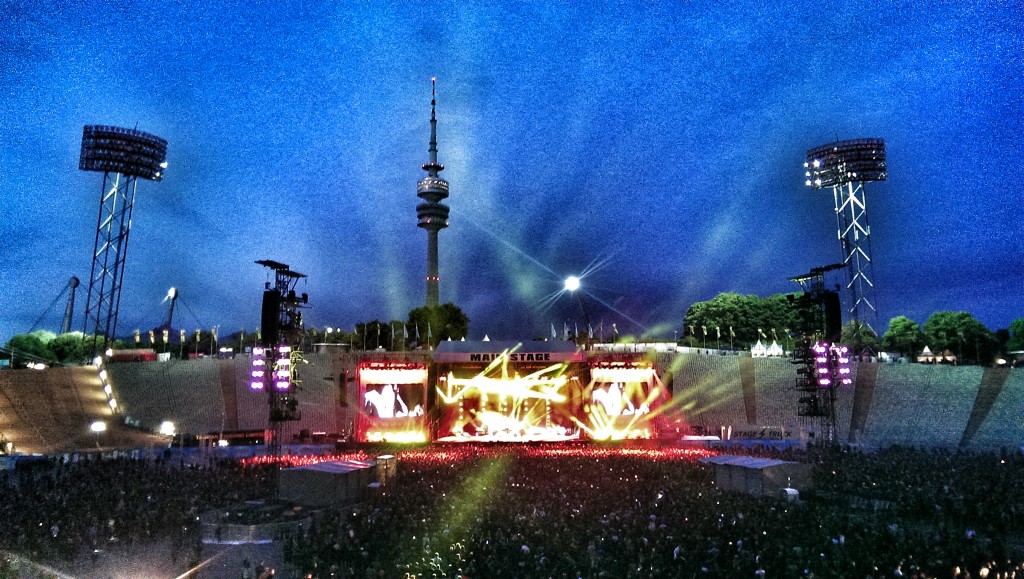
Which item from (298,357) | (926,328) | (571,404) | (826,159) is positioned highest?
(826,159)

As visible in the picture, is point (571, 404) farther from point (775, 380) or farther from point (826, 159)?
point (826, 159)

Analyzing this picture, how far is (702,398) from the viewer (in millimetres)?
44219

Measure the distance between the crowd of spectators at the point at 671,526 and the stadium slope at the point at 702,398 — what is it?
2154cm

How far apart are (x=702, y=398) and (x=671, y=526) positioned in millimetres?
33225

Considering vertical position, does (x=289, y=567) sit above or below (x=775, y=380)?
below

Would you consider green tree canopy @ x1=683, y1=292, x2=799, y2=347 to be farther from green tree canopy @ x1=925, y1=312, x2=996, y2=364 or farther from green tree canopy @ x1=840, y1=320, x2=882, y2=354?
green tree canopy @ x1=925, y1=312, x2=996, y2=364

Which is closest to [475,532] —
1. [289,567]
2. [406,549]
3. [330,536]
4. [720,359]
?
[406,549]

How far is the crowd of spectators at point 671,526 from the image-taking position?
1038cm

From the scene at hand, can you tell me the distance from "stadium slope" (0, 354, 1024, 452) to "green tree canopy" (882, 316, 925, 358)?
3028 cm

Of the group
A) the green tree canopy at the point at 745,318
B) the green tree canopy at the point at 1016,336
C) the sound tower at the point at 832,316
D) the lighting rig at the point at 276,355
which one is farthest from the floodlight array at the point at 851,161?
the lighting rig at the point at 276,355

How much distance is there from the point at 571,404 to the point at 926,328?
52657 millimetres

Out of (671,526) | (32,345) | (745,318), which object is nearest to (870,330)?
(745,318)

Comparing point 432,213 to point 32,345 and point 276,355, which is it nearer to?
point 32,345

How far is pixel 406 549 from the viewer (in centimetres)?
1186
